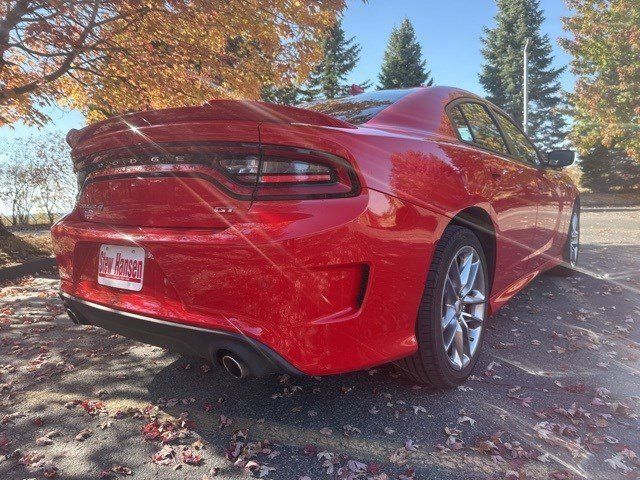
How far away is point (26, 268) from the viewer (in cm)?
651

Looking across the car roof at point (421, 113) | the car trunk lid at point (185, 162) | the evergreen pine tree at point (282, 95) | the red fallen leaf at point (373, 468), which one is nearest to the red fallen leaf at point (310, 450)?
the red fallen leaf at point (373, 468)

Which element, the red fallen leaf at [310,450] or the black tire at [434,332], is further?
the black tire at [434,332]

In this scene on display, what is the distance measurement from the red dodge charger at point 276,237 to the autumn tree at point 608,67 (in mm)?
22906

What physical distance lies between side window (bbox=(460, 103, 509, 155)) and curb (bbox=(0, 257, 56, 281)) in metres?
6.00

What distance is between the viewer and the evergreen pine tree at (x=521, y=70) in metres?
34.7

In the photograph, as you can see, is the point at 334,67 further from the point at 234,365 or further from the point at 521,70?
the point at 234,365

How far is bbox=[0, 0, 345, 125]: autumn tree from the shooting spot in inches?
256

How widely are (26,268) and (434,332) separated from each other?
6.24 m

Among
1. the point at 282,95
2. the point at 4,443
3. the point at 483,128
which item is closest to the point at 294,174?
the point at 4,443

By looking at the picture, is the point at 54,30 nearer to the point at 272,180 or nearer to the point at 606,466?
the point at 272,180

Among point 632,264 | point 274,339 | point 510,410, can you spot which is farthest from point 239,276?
point 632,264

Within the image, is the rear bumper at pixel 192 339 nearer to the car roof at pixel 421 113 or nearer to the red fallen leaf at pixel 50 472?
the red fallen leaf at pixel 50 472

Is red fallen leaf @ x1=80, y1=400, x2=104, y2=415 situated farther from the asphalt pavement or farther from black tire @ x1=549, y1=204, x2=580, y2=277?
black tire @ x1=549, y1=204, x2=580, y2=277

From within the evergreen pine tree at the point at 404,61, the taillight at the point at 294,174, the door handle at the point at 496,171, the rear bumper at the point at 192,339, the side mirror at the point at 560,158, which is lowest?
the rear bumper at the point at 192,339
